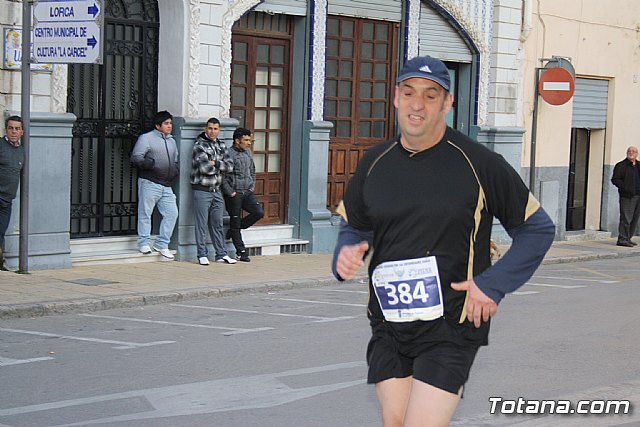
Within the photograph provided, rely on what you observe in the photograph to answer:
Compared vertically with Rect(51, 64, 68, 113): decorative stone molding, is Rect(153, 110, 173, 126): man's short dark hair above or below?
below

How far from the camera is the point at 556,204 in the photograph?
877 inches

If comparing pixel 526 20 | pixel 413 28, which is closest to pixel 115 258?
pixel 413 28

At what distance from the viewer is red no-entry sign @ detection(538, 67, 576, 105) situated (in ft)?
68.3

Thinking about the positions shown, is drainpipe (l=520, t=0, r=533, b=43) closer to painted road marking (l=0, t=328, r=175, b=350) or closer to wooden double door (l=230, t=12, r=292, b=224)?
wooden double door (l=230, t=12, r=292, b=224)

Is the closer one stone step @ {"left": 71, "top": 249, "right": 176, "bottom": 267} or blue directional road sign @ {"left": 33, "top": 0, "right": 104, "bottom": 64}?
blue directional road sign @ {"left": 33, "top": 0, "right": 104, "bottom": 64}

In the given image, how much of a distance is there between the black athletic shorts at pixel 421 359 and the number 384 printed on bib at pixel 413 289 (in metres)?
0.10

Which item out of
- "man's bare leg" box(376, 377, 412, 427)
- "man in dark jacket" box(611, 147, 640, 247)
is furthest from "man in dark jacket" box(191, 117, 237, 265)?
"man's bare leg" box(376, 377, 412, 427)

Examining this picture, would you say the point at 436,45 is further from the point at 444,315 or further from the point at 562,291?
the point at 444,315

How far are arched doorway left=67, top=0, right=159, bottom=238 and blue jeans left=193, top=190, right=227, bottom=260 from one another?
910mm

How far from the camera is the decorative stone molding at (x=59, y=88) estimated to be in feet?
46.5

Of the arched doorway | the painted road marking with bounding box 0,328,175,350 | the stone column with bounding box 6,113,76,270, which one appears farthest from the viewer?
the arched doorway

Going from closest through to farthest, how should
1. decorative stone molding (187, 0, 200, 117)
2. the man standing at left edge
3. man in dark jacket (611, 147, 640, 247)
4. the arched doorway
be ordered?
1. the man standing at left edge
2. the arched doorway
3. decorative stone molding (187, 0, 200, 117)
4. man in dark jacket (611, 147, 640, 247)

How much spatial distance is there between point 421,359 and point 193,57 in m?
11.4

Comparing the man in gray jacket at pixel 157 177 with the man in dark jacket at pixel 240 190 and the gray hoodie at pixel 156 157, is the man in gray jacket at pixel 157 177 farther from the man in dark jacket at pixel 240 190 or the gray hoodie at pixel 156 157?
the man in dark jacket at pixel 240 190
